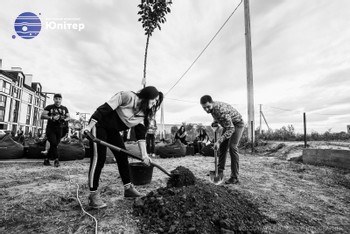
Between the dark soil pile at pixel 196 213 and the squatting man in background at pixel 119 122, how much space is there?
1.47 ft

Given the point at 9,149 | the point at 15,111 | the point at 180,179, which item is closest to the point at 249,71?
the point at 180,179

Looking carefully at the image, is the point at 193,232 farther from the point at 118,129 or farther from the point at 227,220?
the point at 118,129

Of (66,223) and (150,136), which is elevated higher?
(150,136)

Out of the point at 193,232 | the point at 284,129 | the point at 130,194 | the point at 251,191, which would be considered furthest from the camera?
the point at 284,129

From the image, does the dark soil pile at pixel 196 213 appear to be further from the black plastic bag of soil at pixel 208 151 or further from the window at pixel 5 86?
the window at pixel 5 86

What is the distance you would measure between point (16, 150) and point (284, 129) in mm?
11354

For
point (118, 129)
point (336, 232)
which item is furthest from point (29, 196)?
point (336, 232)

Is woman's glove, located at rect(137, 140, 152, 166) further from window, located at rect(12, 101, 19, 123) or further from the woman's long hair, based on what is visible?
window, located at rect(12, 101, 19, 123)

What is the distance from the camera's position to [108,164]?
199 inches

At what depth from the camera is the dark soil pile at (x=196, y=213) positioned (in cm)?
166

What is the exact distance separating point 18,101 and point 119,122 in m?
38.3

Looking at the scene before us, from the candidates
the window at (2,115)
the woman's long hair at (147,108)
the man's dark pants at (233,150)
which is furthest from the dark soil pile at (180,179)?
the window at (2,115)

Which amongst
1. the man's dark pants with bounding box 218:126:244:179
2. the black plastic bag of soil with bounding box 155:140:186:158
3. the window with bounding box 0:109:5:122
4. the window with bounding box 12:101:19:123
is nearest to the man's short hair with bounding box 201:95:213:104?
the man's dark pants with bounding box 218:126:244:179

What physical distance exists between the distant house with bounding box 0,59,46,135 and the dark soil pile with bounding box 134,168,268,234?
34.2 meters
